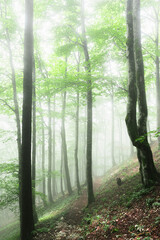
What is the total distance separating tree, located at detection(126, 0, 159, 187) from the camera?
5516 millimetres

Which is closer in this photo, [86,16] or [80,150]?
[86,16]

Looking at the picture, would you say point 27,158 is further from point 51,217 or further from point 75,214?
point 51,217

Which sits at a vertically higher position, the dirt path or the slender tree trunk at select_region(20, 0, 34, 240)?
the slender tree trunk at select_region(20, 0, 34, 240)

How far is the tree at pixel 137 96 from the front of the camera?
5.52 metres

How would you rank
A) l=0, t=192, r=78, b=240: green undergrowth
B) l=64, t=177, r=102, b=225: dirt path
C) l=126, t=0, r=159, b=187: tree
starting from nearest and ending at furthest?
l=126, t=0, r=159, b=187: tree < l=0, t=192, r=78, b=240: green undergrowth < l=64, t=177, r=102, b=225: dirt path

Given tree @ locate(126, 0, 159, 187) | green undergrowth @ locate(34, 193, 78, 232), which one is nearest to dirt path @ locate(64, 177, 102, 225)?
green undergrowth @ locate(34, 193, 78, 232)

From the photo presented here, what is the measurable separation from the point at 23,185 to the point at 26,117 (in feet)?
8.58

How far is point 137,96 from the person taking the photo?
599cm

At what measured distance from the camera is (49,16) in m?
9.59

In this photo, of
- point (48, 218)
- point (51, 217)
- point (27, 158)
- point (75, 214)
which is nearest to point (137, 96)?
point (27, 158)

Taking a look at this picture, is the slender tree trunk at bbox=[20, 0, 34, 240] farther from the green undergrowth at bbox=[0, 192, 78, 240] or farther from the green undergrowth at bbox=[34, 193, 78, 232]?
the green undergrowth at bbox=[34, 193, 78, 232]

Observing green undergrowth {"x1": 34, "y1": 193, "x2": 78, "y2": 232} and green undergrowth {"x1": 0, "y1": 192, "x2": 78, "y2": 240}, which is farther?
green undergrowth {"x1": 0, "y1": 192, "x2": 78, "y2": 240}

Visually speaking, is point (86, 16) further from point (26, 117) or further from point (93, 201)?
point (93, 201)

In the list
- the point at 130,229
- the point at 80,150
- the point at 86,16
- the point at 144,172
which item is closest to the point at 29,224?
the point at 130,229
